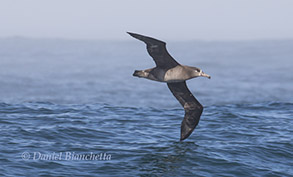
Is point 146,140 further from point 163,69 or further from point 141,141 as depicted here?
point 163,69

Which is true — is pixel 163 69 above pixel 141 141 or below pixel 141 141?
above

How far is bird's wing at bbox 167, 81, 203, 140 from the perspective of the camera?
16938mm

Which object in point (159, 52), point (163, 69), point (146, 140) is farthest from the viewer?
point (146, 140)

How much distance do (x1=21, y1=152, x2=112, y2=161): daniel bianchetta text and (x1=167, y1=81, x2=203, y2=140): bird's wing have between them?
10.5 feet

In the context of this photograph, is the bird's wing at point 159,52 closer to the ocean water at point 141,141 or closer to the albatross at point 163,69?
the albatross at point 163,69

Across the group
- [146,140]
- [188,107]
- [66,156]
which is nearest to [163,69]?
[188,107]

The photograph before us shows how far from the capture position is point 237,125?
19.8 metres

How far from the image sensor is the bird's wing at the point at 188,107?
16.9 metres

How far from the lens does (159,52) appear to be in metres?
15.0

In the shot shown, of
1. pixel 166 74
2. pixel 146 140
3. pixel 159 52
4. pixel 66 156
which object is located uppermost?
pixel 159 52

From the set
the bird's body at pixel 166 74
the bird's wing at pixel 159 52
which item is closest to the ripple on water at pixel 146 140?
the bird's body at pixel 166 74

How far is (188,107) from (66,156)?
181 inches

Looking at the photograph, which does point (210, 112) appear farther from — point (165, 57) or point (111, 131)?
point (165, 57)

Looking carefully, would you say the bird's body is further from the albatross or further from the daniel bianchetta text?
the daniel bianchetta text
